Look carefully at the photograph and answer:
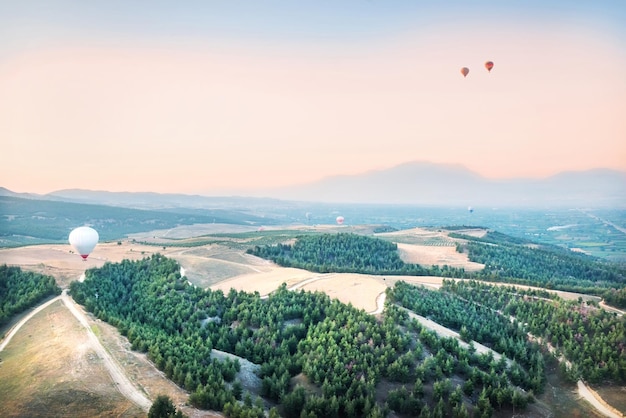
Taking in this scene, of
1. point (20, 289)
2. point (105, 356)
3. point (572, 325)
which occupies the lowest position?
point (572, 325)

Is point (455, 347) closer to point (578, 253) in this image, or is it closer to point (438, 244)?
point (438, 244)

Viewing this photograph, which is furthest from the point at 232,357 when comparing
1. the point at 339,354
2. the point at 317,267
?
the point at 317,267

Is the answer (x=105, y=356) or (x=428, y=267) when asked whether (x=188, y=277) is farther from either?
(x=428, y=267)

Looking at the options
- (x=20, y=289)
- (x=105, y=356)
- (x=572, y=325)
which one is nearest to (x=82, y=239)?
(x=20, y=289)

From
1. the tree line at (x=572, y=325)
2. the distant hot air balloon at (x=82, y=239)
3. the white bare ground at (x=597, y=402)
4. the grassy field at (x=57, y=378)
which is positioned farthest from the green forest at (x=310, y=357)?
the distant hot air balloon at (x=82, y=239)

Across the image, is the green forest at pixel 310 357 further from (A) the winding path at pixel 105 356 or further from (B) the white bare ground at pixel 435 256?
(B) the white bare ground at pixel 435 256

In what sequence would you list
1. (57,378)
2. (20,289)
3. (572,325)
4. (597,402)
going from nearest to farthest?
(57,378)
(597,402)
(572,325)
(20,289)

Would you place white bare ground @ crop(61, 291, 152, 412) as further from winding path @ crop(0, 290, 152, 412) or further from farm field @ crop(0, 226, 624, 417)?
farm field @ crop(0, 226, 624, 417)
